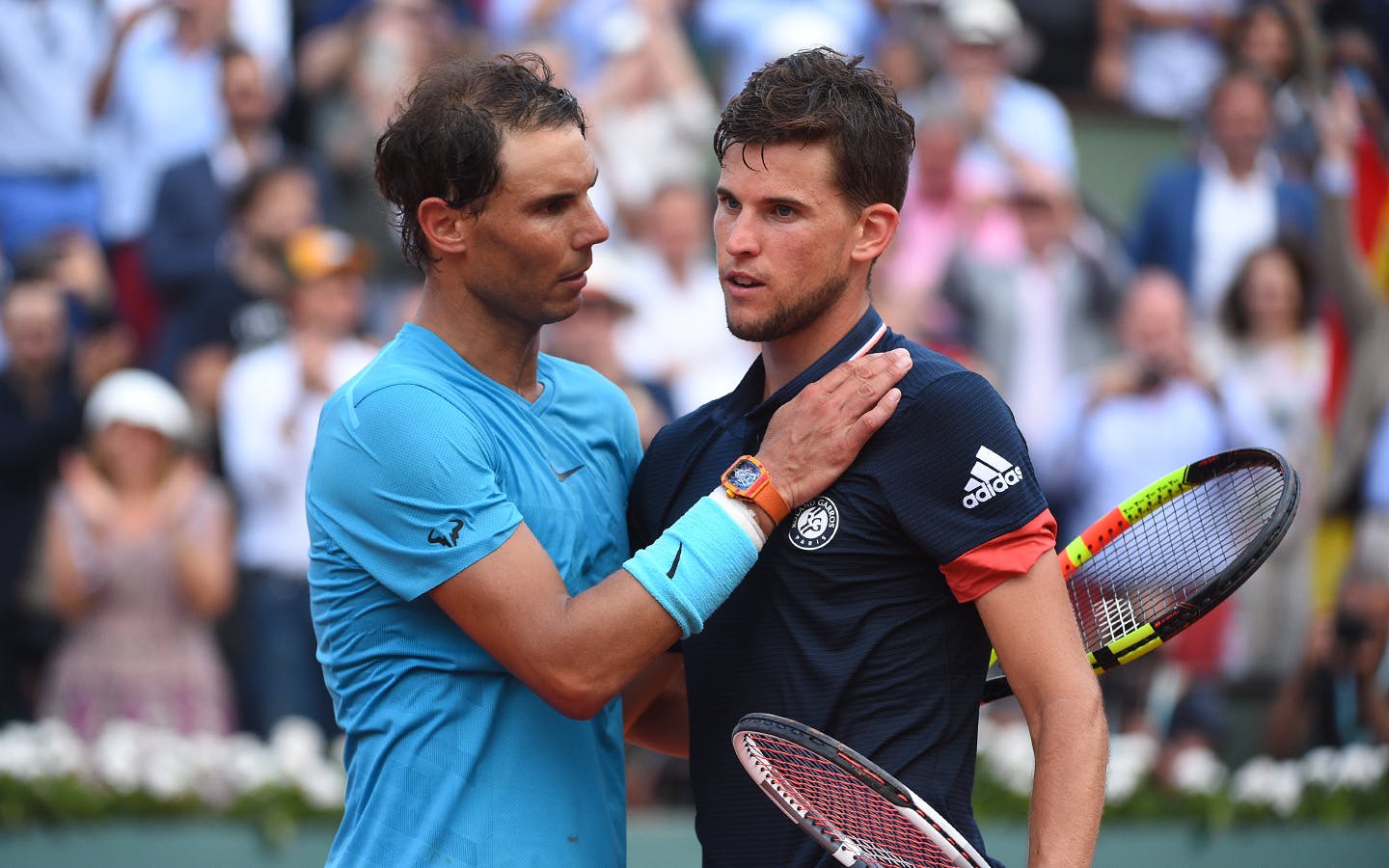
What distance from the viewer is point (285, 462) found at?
7723 mm

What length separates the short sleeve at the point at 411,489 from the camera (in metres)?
3.12

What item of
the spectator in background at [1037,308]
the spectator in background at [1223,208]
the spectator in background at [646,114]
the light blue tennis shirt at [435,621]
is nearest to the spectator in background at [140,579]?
the spectator in background at [646,114]

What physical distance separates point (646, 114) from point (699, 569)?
7104 millimetres

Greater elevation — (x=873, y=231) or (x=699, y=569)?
(x=873, y=231)

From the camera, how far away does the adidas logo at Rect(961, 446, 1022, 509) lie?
2975mm

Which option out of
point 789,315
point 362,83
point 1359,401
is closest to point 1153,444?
point 1359,401

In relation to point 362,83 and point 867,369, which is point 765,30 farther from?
point 867,369

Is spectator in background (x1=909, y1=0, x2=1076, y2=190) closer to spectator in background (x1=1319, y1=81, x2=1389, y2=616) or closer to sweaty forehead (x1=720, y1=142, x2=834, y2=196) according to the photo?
spectator in background (x1=1319, y1=81, x2=1389, y2=616)

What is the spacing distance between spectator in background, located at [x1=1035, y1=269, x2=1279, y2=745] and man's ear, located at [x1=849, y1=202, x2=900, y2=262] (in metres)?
5.13

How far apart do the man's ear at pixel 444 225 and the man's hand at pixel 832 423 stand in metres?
0.73

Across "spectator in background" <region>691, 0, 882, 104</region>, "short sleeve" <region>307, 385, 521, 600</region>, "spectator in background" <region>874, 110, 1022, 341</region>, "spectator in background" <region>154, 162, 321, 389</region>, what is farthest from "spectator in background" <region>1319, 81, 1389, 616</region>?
"short sleeve" <region>307, 385, 521, 600</region>

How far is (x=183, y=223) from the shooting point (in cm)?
885

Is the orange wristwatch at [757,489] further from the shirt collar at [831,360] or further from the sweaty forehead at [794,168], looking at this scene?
the sweaty forehead at [794,168]

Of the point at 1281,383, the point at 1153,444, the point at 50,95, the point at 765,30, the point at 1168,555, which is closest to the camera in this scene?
the point at 1168,555
